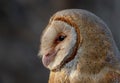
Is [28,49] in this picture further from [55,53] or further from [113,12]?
[55,53]

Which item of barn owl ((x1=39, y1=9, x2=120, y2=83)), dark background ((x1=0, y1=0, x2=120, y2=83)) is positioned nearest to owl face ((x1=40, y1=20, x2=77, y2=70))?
barn owl ((x1=39, y1=9, x2=120, y2=83))

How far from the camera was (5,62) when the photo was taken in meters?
9.92

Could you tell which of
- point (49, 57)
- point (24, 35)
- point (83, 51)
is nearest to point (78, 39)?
point (83, 51)

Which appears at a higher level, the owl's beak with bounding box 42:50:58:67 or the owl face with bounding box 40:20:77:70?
the owl face with bounding box 40:20:77:70

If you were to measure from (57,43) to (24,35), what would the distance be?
20.3 feet

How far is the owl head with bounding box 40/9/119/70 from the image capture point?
13.0ft

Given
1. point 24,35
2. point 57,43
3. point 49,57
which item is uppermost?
point 57,43

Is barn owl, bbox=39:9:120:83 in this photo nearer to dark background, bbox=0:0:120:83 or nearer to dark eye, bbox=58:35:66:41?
dark eye, bbox=58:35:66:41

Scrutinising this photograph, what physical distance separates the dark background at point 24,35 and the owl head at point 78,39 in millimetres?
5510

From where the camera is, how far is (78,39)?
397cm

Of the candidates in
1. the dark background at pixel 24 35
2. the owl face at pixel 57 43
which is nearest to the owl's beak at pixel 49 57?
the owl face at pixel 57 43

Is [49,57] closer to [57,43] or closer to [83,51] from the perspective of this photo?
[57,43]

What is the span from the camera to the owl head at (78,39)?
3.95m

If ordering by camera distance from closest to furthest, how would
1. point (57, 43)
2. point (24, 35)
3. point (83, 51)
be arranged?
point (83, 51) < point (57, 43) < point (24, 35)
